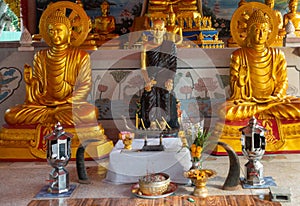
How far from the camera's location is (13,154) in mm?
5055

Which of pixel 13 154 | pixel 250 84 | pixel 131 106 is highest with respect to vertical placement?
pixel 250 84

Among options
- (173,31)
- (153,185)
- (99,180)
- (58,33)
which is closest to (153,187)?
(153,185)

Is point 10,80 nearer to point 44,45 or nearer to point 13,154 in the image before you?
point 44,45

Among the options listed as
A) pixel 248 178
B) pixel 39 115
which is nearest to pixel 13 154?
pixel 39 115

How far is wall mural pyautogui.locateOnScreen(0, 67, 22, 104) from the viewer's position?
623 cm

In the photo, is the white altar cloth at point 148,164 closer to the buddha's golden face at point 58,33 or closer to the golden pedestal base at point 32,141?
the golden pedestal base at point 32,141

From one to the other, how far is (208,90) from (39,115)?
7.42 ft

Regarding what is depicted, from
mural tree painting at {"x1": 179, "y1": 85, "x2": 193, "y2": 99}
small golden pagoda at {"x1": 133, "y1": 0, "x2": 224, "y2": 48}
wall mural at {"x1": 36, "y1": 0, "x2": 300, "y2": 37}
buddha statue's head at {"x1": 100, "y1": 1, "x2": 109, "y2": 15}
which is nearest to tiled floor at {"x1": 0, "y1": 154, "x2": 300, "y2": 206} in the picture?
mural tree painting at {"x1": 179, "y1": 85, "x2": 193, "y2": 99}

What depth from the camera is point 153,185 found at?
3562 mm

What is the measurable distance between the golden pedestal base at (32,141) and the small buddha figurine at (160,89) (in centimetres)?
57

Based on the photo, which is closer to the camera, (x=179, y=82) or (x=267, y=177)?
(x=267, y=177)

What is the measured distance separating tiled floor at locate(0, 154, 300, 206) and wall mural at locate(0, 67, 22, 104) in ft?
5.01

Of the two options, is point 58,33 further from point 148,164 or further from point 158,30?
point 148,164

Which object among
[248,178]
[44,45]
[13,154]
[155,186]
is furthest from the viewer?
[44,45]
